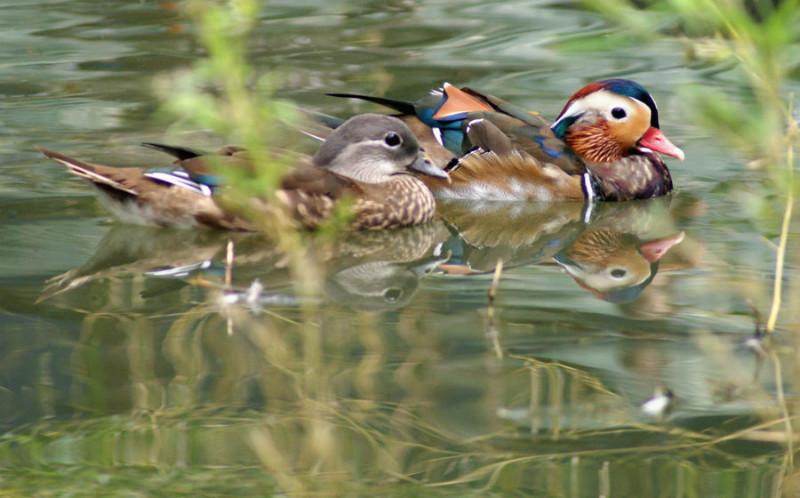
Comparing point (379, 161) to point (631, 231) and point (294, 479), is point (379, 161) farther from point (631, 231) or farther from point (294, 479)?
point (294, 479)

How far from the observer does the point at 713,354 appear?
5438mm

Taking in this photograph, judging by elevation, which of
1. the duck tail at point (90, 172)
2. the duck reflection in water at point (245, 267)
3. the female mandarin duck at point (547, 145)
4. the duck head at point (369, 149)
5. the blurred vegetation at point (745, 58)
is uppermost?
the female mandarin duck at point (547, 145)

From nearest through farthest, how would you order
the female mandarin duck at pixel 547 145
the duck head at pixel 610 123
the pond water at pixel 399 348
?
the pond water at pixel 399 348 < the female mandarin duck at pixel 547 145 < the duck head at pixel 610 123

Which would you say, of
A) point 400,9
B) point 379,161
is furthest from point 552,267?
point 400,9

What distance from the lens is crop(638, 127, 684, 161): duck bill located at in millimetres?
8676

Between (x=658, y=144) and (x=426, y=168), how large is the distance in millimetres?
1417

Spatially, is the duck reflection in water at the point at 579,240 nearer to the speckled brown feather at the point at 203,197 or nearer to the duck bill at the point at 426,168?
the duck bill at the point at 426,168

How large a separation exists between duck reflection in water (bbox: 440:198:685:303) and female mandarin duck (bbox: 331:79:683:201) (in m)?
0.11

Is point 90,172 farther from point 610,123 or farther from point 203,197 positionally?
point 610,123

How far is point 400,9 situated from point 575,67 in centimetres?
248

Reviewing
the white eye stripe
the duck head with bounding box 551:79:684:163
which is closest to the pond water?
the duck head with bounding box 551:79:684:163

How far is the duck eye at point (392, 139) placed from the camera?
→ 808 cm

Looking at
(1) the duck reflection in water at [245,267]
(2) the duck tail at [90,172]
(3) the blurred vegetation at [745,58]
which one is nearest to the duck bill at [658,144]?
(1) the duck reflection in water at [245,267]

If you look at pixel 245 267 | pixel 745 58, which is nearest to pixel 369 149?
pixel 245 267
